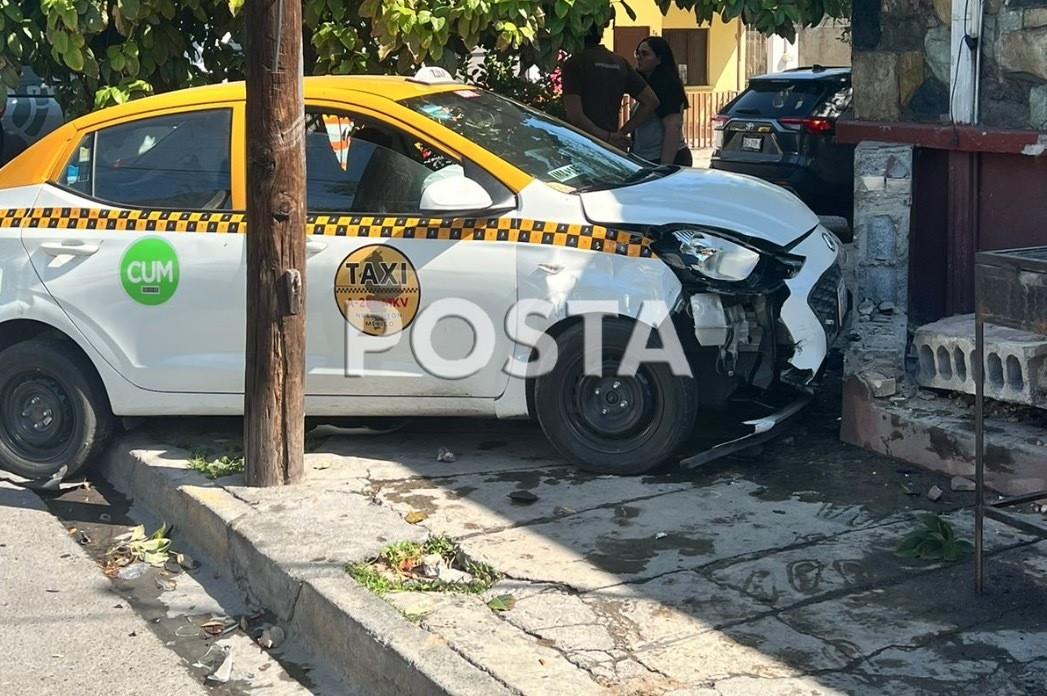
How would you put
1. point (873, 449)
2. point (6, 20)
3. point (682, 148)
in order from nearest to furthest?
point (873, 449) → point (6, 20) → point (682, 148)

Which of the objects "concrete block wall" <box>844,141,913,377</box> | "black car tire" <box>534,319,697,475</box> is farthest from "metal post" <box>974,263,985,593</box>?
"concrete block wall" <box>844,141,913,377</box>

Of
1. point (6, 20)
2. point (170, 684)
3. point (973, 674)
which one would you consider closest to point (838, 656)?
point (973, 674)

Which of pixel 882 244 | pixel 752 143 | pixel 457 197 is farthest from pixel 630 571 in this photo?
pixel 752 143

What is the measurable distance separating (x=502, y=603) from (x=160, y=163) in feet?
10.0

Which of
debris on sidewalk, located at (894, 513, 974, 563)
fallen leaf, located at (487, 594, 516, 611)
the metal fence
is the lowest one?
fallen leaf, located at (487, 594, 516, 611)

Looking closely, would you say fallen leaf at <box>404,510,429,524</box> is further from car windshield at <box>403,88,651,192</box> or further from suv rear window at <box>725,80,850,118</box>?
suv rear window at <box>725,80,850,118</box>

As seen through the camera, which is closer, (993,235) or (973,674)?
(973,674)

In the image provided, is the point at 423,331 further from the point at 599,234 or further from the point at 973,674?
the point at 973,674

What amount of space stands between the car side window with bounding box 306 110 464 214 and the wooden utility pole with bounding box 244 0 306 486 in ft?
1.49

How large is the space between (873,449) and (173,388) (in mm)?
3222

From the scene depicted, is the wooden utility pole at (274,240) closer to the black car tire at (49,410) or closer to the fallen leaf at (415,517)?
the fallen leaf at (415,517)

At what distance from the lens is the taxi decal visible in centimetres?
632

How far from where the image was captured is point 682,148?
11.1 m

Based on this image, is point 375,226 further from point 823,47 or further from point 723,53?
point 823,47
